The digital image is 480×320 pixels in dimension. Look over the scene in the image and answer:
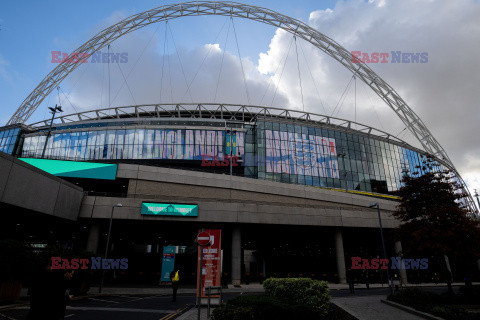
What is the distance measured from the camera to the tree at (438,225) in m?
15.2

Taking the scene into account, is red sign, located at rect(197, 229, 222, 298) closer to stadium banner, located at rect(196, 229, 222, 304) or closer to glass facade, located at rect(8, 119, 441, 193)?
stadium banner, located at rect(196, 229, 222, 304)

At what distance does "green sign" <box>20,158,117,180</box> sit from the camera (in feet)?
114

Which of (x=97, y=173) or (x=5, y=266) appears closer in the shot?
(x=5, y=266)

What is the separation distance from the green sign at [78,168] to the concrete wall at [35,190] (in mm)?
6029

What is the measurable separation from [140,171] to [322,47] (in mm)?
42429

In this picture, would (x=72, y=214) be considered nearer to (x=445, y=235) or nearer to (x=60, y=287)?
(x=60, y=287)

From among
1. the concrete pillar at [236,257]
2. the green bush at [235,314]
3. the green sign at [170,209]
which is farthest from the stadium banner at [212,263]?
the concrete pillar at [236,257]

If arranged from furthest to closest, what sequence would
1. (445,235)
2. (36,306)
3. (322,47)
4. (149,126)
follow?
(149,126) → (322,47) → (445,235) → (36,306)

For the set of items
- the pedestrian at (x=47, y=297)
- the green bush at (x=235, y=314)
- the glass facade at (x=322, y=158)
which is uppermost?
the glass facade at (x=322, y=158)

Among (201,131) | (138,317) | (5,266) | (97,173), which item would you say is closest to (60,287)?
(138,317)

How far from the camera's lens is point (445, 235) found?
1505 cm

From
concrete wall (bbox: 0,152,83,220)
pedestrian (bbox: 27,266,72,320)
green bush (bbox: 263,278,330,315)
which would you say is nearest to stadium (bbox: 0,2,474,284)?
concrete wall (bbox: 0,152,83,220)

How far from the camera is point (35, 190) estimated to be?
22375mm

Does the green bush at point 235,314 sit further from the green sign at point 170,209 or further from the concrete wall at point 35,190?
the green sign at point 170,209
